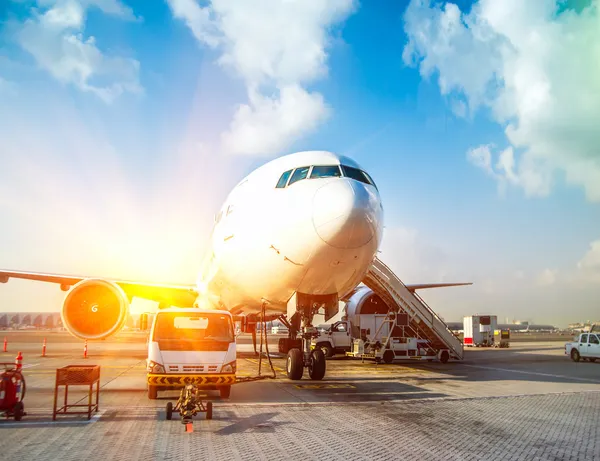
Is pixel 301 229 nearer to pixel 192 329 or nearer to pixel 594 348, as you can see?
pixel 192 329

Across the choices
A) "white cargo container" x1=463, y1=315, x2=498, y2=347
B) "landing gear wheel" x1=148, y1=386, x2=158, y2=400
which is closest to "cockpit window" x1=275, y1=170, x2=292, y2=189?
"landing gear wheel" x1=148, y1=386, x2=158, y2=400

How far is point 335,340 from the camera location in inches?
960

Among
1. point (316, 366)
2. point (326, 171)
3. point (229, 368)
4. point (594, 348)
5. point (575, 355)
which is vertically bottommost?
point (575, 355)

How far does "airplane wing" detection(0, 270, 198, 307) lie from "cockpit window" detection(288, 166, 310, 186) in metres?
10.1

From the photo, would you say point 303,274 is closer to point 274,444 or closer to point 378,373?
point 274,444

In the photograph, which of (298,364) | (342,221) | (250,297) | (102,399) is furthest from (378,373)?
(102,399)

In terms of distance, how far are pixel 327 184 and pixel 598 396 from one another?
8289 millimetres

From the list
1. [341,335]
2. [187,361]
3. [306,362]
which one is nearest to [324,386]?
[306,362]

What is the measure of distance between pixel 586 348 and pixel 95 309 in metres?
22.7

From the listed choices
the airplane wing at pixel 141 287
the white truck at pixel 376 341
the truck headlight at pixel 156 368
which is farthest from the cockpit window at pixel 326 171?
the white truck at pixel 376 341

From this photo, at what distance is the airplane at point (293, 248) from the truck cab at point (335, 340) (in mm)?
9627

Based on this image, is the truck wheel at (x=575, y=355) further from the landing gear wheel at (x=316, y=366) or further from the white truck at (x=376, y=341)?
the landing gear wheel at (x=316, y=366)

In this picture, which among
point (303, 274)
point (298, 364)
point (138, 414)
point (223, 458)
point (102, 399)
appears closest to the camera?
point (223, 458)

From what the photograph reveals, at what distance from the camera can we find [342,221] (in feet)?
32.6
